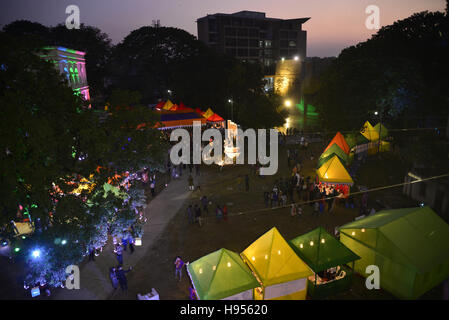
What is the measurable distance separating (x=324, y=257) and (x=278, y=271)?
166 cm

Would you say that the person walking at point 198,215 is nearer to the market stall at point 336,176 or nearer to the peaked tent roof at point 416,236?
the peaked tent roof at point 416,236

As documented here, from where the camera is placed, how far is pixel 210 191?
1711 centimetres

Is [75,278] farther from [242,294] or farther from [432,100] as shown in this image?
[432,100]

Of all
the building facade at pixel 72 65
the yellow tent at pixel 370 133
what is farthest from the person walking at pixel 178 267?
the building facade at pixel 72 65

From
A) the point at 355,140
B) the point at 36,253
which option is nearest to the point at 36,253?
the point at 36,253

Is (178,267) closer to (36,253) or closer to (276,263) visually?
(276,263)

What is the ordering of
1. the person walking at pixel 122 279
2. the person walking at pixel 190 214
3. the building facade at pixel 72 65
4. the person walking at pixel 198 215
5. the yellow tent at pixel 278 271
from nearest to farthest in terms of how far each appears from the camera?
the yellow tent at pixel 278 271 → the person walking at pixel 122 279 → the person walking at pixel 198 215 → the person walking at pixel 190 214 → the building facade at pixel 72 65

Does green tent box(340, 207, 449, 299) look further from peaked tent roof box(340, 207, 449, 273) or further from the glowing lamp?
the glowing lamp

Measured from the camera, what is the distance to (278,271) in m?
7.93

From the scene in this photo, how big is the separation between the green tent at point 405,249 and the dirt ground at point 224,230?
0.62m

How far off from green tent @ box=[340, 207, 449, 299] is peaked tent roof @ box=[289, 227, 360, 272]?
87 cm

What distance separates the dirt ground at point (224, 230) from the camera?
9.34 m

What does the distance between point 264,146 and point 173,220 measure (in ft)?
42.5
